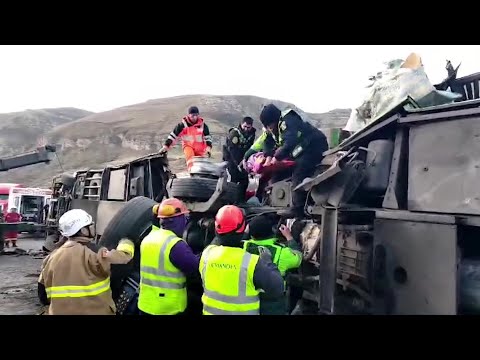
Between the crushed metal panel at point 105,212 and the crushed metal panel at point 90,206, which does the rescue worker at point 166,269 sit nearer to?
the crushed metal panel at point 105,212

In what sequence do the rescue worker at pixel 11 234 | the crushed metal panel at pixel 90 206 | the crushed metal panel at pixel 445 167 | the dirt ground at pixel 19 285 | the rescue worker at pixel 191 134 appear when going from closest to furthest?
the crushed metal panel at pixel 445 167, the rescue worker at pixel 191 134, the dirt ground at pixel 19 285, the crushed metal panel at pixel 90 206, the rescue worker at pixel 11 234

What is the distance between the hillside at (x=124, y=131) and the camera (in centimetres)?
4203

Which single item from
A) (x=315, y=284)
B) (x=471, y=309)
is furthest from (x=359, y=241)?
(x=471, y=309)

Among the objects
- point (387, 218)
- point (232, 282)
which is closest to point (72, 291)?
point (232, 282)

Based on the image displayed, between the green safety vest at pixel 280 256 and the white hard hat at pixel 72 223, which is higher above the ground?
the white hard hat at pixel 72 223

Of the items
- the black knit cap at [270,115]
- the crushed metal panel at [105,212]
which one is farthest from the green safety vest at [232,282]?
the crushed metal panel at [105,212]

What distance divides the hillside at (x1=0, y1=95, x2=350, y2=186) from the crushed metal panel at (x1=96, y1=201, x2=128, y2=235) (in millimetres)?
29353

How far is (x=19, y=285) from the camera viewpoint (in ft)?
29.1

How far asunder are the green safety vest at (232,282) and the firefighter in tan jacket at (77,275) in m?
0.82

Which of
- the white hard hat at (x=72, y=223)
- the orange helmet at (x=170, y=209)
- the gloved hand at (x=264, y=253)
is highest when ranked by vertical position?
the orange helmet at (x=170, y=209)

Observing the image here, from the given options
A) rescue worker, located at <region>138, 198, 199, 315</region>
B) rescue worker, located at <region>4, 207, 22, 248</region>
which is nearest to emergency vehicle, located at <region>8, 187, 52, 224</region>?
rescue worker, located at <region>4, 207, 22, 248</region>

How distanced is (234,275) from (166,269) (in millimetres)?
768

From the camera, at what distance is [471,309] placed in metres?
2.89
